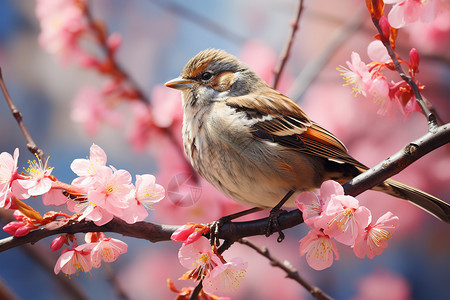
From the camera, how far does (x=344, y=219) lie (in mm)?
524

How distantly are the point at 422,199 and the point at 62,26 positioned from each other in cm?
88

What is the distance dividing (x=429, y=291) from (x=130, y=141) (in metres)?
0.83

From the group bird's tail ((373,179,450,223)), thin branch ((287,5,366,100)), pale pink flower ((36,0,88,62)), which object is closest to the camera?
bird's tail ((373,179,450,223))

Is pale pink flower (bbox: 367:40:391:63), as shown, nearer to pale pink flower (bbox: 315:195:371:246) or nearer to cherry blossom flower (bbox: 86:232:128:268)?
pale pink flower (bbox: 315:195:371:246)

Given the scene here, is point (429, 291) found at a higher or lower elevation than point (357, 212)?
lower

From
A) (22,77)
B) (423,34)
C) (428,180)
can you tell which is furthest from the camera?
(22,77)

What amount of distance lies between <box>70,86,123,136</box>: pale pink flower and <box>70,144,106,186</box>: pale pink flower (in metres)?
0.66

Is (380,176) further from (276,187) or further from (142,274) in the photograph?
(142,274)

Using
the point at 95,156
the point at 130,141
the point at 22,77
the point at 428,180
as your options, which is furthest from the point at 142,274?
the point at 95,156

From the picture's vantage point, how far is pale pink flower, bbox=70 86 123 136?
1.19 metres

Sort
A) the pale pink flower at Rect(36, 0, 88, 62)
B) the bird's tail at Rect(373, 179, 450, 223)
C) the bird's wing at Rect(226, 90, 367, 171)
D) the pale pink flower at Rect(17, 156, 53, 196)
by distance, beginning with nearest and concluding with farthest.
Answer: the pale pink flower at Rect(17, 156, 53, 196)
the bird's tail at Rect(373, 179, 450, 223)
the bird's wing at Rect(226, 90, 367, 171)
the pale pink flower at Rect(36, 0, 88, 62)

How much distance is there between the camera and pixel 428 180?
1.28 m

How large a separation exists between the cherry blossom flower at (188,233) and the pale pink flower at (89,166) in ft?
0.36

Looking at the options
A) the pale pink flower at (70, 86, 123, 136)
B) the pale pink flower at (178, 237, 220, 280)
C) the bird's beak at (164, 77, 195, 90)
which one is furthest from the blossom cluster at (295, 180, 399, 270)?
the pale pink flower at (70, 86, 123, 136)
